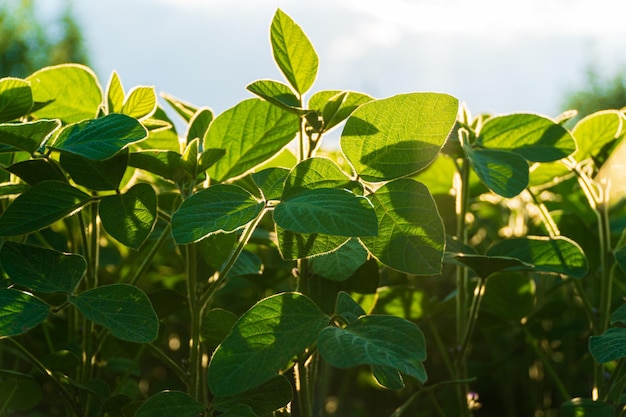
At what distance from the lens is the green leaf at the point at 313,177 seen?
1.77 feet

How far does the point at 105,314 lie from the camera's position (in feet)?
1.78

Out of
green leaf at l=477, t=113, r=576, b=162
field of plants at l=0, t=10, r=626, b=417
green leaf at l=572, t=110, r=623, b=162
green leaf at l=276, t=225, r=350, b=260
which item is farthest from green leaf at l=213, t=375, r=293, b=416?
green leaf at l=572, t=110, r=623, b=162

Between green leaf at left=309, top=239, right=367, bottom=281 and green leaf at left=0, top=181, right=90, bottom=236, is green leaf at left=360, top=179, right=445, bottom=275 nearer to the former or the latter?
green leaf at left=309, top=239, right=367, bottom=281

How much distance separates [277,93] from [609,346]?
0.33 metres

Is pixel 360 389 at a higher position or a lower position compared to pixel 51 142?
lower

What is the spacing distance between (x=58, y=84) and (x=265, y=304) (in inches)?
14.1

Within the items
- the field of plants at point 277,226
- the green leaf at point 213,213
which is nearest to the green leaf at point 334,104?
the field of plants at point 277,226

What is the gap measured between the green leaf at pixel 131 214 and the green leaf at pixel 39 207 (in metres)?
0.02

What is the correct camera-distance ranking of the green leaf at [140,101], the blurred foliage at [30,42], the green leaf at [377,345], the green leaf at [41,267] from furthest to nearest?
the blurred foliage at [30,42] → the green leaf at [140,101] → the green leaf at [41,267] → the green leaf at [377,345]

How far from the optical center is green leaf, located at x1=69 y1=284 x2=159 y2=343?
527 millimetres

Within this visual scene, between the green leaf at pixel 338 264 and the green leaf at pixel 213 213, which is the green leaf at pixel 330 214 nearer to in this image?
the green leaf at pixel 213 213

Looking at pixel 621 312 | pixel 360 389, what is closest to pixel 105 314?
pixel 621 312

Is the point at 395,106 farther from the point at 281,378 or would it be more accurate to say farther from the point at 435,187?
the point at 435,187

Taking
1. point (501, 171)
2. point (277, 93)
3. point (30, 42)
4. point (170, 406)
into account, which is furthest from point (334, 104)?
point (30, 42)
